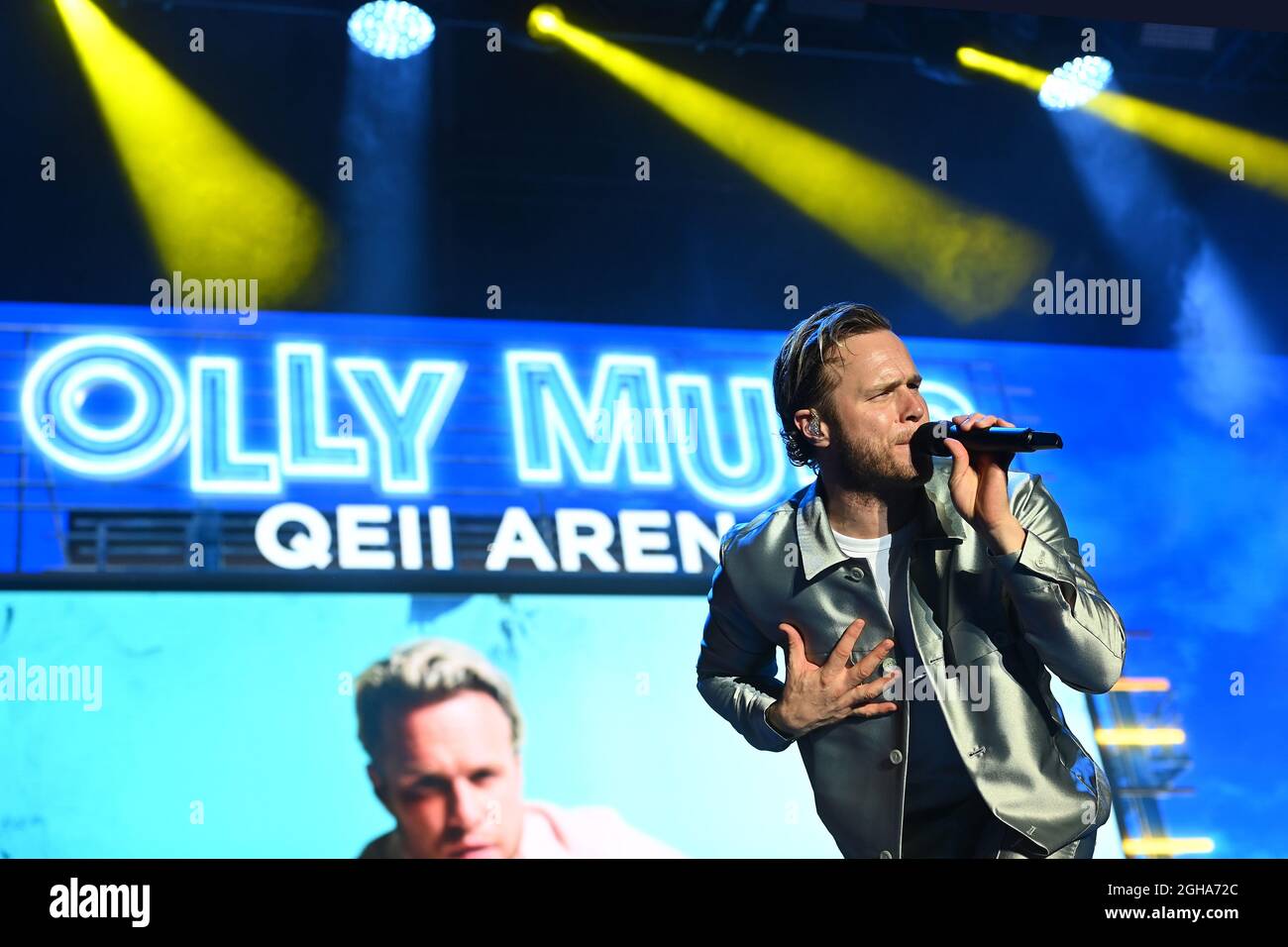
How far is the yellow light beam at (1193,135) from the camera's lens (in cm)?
555

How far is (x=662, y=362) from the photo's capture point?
515 centimetres

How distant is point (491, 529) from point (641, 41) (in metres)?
1.98

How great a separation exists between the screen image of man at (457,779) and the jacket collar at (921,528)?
2.22 metres

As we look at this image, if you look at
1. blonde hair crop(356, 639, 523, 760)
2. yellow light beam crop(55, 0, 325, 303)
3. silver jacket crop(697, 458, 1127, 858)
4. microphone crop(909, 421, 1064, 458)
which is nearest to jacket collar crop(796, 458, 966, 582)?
silver jacket crop(697, 458, 1127, 858)

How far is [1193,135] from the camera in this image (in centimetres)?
559

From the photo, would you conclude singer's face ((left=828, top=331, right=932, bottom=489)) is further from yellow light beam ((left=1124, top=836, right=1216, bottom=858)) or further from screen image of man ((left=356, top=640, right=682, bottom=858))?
yellow light beam ((left=1124, top=836, right=1216, bottom=858))

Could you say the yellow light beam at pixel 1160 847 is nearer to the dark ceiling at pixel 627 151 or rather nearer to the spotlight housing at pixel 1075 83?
the dark ceiling at pixel 627 151

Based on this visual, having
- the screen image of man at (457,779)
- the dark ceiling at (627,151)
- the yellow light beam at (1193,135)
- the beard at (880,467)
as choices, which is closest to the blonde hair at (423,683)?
the screen image of man at (457,779)

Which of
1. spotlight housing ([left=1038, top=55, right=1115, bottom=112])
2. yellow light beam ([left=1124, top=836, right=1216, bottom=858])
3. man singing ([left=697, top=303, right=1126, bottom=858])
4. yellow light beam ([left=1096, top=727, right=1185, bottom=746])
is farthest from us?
spotlight housing ([left=1038, top=55, right=1115, bottom=112])

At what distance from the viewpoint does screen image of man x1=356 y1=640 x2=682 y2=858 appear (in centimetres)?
420

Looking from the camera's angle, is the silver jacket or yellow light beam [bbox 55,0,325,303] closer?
the silver jacket

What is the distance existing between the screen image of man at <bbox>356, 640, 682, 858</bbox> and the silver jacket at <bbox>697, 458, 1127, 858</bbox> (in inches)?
81.3
